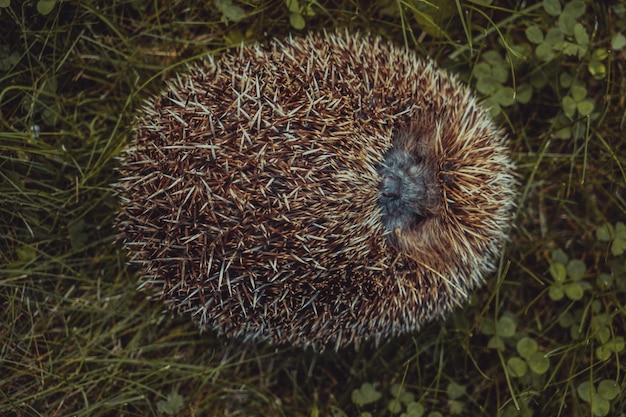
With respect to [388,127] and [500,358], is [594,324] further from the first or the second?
[388,127]

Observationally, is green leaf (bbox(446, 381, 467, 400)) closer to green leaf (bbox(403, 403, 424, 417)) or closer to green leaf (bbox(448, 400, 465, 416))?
green leaf (bbox(448, 400, 465, 416))

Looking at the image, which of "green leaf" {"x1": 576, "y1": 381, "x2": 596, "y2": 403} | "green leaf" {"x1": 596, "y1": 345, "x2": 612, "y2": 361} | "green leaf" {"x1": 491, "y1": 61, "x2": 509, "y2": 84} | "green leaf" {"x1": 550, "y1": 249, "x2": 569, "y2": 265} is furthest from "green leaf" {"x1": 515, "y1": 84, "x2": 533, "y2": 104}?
"green leaf" {"x1": 576, "y1": 381, "x2": 596, "y2": 403}

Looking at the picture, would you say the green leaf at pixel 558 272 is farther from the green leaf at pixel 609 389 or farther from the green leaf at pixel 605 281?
the green leaf at pixel 609 389

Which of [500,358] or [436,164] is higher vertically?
[436,164]

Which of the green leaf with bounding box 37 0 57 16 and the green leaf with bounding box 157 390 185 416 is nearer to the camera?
the green leaf with bounding box 37 0 57 16

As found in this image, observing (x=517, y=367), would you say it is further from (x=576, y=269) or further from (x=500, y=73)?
(x=500, y=73)

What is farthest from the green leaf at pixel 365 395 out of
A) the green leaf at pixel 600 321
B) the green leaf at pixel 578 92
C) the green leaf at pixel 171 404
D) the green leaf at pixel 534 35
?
the green leaf at pixel 534 35

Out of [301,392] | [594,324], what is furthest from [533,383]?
[301,392]
